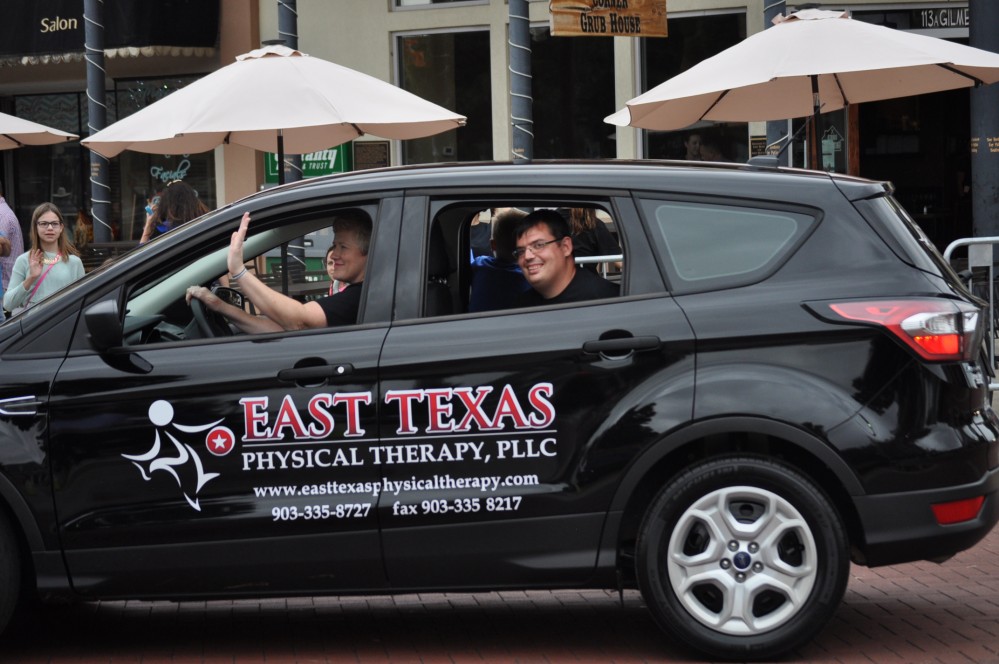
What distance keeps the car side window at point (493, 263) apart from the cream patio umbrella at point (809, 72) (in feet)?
8.48

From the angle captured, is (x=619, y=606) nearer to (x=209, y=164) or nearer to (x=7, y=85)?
(x=209, y=164)

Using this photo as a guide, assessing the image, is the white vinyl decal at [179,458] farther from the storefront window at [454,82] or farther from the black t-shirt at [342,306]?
the storefront window at [454,82]

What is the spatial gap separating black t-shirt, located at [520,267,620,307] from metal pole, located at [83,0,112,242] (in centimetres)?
1032

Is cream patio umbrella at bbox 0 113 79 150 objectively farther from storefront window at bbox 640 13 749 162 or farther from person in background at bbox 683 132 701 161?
person in background at bbox 683 132 701 161

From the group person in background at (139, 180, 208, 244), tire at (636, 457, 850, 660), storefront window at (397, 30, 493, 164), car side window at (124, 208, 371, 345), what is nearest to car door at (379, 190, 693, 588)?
tire at (636, 457, 850, 660)

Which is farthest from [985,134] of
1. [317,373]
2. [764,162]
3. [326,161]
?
[317,373]

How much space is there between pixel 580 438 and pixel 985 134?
937 centimetres

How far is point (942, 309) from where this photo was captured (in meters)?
5.03

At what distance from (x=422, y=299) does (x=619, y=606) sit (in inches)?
69.8

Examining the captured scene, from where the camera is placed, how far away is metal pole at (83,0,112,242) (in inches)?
592

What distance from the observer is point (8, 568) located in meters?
5.17

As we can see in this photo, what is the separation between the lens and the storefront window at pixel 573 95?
16.2 meters

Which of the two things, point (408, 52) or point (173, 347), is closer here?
point (173, 347)

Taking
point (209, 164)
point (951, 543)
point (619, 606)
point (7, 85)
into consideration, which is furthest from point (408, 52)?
point (951, 543)
